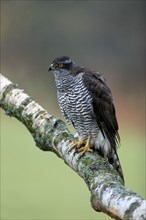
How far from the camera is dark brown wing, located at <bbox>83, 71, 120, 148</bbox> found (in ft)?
9.62

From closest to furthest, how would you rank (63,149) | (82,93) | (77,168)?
(77,168) → (63,149) → (82,93)

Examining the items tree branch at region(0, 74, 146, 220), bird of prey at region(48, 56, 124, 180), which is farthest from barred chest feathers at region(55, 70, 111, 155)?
tree branch at region(0, 74, 146, 220)

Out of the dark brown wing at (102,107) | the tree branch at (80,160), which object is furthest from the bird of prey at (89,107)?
the tree branch at (80,160)

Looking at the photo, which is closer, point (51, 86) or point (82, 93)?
point (82, 93)

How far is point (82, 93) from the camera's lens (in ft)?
9.67

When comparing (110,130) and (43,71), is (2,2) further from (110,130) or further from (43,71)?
(110,130)

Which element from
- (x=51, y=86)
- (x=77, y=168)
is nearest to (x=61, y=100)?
(x=77, y=168)

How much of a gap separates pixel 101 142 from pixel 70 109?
0.79 ft

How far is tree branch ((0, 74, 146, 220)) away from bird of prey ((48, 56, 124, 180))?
17cm

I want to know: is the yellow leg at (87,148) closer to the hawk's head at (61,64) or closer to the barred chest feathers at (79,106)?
the barred chest feathers at (79,106)

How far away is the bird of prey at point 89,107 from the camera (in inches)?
116

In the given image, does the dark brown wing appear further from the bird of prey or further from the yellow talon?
the yellow talon

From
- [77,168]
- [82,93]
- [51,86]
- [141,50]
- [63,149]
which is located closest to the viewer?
[77,168]

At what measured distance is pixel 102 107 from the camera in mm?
2926
